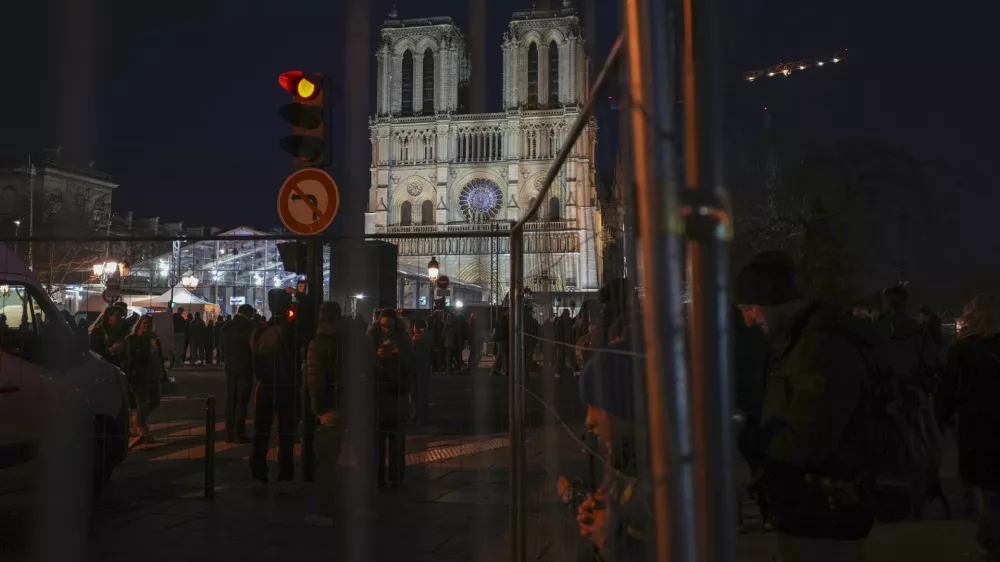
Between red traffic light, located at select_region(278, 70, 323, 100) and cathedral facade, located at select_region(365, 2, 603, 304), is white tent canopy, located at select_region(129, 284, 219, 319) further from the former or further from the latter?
cathedral facade, located at select_region(365, 2, 603, 304)

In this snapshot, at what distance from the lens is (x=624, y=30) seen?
130cm

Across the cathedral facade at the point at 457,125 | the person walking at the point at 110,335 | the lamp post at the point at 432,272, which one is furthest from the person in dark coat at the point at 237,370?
the cathedral facade at the point at 457,125

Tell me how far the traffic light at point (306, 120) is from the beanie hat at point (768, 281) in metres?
5.07

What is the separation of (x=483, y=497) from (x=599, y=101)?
19.9 ft

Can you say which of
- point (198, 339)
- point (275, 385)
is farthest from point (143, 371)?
point (275, 385)

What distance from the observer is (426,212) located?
72.4 meters

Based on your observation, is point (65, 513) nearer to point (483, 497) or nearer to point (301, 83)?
point (483, 497)

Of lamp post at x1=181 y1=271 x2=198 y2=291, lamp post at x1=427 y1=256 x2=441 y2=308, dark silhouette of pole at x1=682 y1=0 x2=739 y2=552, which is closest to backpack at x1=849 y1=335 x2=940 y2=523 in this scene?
dark silhouette of pole at x1=682 y1=0 x2=739 y2=552

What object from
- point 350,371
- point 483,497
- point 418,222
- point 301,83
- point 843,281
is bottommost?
point 483,497

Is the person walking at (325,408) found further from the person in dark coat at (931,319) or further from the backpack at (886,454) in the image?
the person in dark coat at (931,319)

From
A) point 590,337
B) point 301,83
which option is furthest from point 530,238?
point 301,83

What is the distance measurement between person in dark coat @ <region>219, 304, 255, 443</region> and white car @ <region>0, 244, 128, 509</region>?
1308mm

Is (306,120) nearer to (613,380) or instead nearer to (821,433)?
(821,433)

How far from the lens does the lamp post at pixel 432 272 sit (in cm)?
699
